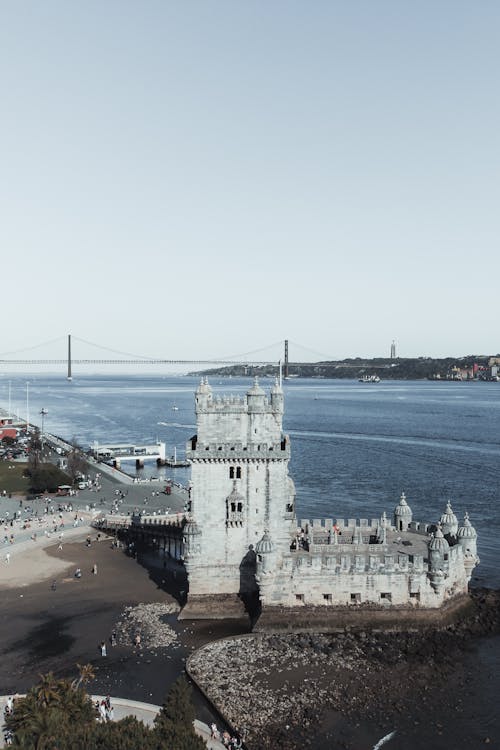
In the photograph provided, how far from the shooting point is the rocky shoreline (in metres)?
32.7

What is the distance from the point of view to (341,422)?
173 meters

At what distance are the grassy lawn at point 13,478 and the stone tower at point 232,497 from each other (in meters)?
47.0

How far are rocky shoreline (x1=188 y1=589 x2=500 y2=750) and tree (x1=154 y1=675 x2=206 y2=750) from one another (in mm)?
6812

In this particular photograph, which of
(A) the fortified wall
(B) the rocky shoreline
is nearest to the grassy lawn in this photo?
(A) the fortified wall

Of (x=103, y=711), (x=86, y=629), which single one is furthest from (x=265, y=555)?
A: (x=103, y=711)

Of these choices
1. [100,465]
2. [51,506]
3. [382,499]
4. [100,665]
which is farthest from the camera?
[100,465]

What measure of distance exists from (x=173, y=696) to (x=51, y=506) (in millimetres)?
54888

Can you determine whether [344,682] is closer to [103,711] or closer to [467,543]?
[103,711]

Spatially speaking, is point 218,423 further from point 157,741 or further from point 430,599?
point 157,741

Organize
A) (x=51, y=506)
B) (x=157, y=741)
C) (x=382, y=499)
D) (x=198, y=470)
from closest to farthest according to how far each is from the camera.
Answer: (x=157, y=741) < (x=198, y=470) < (x=51, y=506) < (x=382, y=499)

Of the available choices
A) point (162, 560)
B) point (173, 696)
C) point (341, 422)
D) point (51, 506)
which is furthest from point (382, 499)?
point (341, 422)

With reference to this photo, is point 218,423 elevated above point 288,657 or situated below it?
above

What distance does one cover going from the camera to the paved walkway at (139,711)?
31.4 m

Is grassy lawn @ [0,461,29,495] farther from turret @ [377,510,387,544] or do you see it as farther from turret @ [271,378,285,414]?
turret @ [377,510,387,544]
